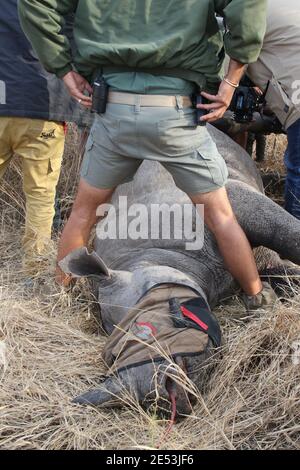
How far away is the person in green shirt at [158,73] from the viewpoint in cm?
329

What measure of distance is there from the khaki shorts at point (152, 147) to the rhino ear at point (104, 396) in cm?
106

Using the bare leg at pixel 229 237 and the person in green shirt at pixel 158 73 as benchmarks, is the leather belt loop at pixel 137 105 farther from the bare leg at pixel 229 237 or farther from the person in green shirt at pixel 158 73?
the bare leg at pixel 229 237

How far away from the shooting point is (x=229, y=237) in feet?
12.2

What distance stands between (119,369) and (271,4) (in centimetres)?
250

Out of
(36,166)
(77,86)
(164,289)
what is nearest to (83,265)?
(164,289)

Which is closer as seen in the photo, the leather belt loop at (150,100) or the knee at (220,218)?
the leather belt loop at (150,100)

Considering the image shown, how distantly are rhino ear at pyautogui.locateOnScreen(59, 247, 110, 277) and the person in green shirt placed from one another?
1.41 feet

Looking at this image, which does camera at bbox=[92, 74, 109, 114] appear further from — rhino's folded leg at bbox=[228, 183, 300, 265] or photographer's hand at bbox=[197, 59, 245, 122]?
rhino's folded leg at bbox=[228, 183, 300, 265]

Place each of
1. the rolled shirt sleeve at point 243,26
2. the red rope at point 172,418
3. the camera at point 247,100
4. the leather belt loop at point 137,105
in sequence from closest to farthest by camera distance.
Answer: the red rope at point 172,418 < the rolled shirt sleeve at point 243,26 < the leather belt loop at point 137,105 < the camera at point 247,100

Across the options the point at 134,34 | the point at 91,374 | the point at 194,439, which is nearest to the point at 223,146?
the point at 134,34

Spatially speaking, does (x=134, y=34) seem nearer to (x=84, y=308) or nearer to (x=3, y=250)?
(x=84, y=308)

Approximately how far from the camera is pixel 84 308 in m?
3.97

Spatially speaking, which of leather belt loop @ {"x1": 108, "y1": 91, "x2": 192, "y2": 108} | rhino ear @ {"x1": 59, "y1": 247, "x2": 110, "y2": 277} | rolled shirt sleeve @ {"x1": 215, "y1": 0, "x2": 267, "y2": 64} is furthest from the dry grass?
rolled shirt sleeve @ {"x1": 215, "y1": 0, "x2": 267, "y2": 64}

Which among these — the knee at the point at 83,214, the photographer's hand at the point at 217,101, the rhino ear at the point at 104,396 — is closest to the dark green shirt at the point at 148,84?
the photographer's hand at the point at 217,101
